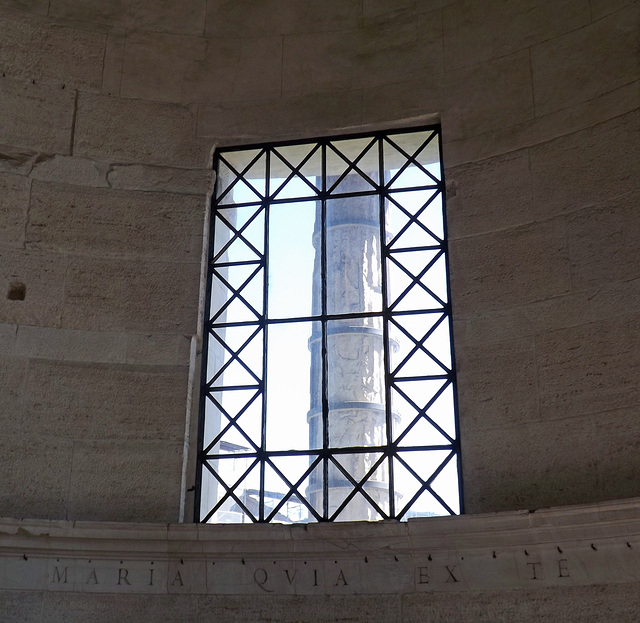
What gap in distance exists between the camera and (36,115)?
7379 millimetres

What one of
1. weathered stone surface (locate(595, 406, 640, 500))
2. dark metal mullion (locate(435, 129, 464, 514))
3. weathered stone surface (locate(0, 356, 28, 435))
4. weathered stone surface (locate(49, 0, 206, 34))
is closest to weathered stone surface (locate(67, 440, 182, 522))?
weathered stone surface (locate(0, 356, 28, 435))

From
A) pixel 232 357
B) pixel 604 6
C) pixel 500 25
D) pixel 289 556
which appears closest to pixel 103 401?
pixel 232 357

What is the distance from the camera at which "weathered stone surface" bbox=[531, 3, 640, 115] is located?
21.8 ft

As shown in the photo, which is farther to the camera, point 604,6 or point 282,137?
point 282,137

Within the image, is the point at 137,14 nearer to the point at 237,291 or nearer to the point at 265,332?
the point at 237,291

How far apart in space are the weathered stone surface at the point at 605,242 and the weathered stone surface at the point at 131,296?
8.77 feet

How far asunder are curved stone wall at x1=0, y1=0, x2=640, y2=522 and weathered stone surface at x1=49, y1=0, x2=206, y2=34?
0.02m

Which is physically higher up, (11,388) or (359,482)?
(11,388)

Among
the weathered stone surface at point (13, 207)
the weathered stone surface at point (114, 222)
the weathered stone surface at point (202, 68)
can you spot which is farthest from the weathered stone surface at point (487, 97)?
the weathered stone surface at point (13, 207)

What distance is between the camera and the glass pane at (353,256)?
7.12m

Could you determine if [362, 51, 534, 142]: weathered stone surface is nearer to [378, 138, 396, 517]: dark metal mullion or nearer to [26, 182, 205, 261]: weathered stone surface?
[378, 138, 396, 517]: dark metal mullion

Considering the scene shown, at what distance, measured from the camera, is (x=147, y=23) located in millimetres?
7871

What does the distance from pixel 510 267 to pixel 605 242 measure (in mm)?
643

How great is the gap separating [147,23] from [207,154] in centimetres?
136
